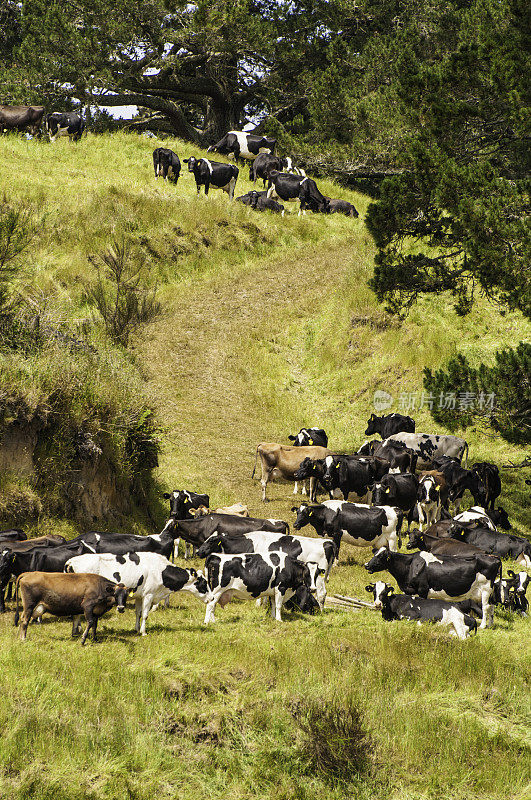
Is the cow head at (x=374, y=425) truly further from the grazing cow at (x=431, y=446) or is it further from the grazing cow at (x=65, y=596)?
the grazing cow at (x=65, y=596)

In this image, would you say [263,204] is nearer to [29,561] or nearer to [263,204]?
[263,204]

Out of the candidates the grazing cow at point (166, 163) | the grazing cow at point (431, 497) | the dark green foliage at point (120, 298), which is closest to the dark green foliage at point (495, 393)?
the grazing cow at point (431, 497)

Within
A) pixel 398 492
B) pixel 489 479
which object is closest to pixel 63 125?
pixel 398 492

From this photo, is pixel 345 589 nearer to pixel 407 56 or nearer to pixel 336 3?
pixel 407 56

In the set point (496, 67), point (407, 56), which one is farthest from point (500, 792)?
point (407, 56)

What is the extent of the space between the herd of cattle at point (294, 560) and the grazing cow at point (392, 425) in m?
4.30

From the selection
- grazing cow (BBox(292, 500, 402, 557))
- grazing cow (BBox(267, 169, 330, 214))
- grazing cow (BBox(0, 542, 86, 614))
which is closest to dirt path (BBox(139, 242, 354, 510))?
grazing cow (BBox(292, 500, 402, 557))

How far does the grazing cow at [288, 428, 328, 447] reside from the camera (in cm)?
2208

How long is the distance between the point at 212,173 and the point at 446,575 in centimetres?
2806

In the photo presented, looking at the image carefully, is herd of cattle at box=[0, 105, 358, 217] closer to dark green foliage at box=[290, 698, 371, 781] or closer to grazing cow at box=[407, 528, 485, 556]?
grazing cow at box=[407, 528, 485, 556]

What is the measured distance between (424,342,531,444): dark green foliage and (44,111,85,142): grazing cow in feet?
92.5

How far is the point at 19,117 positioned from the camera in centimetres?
3781

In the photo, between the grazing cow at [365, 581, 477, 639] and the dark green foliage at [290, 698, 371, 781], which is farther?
the grazing cow at [365, 581, 477, 639]

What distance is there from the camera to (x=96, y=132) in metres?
46.1
